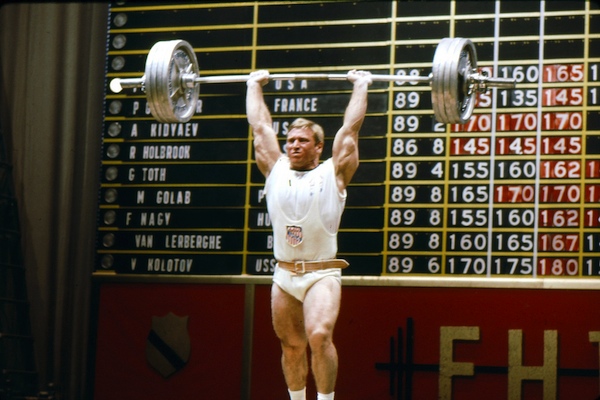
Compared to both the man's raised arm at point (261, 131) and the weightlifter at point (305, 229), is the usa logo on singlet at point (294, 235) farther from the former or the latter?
the man's raised arm at point (261, 131)

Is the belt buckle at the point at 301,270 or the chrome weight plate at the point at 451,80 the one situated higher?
the chrome weight plate at the point at 451,80

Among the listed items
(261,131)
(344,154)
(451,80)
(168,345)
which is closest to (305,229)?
(344,154)

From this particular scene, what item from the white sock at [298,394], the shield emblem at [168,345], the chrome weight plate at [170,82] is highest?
the chrome weight plate at [170,82]

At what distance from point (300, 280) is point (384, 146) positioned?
1.45m

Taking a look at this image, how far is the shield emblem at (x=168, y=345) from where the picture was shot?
7.26 m

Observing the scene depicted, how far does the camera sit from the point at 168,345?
7.28 meters

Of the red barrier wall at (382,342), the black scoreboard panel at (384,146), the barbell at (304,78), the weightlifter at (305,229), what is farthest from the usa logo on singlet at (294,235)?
the red barrier wall at (382,342)

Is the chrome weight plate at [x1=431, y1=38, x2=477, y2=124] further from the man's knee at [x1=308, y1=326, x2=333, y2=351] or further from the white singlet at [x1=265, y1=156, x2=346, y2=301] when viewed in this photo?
the man's knee at [x1=308, y1=326, x2=333, y2=351]

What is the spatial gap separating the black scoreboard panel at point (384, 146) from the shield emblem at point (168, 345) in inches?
14.3

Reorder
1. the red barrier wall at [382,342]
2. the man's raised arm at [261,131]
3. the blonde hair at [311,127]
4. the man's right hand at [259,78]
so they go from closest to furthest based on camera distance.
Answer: the blonde hair at [311,127]
the man's raised arm at [261,131]
the man's right hand at [259,78]
the red barrier wall at [382,342]

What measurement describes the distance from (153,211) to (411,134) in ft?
6.24

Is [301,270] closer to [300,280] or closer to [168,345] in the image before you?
[300,280]

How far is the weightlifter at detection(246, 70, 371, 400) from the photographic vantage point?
5.91m

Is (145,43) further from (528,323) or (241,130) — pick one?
(528,323)
